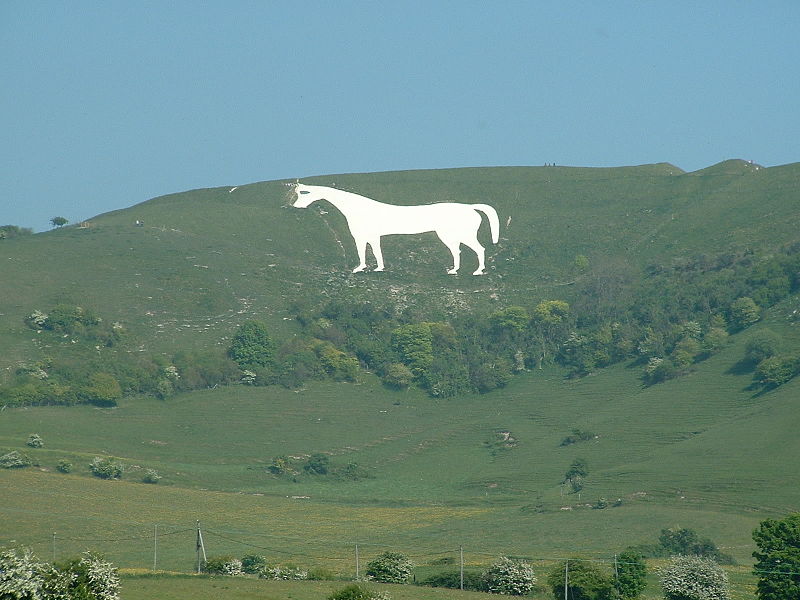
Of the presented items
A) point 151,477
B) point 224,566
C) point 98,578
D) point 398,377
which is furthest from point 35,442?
point 98,578

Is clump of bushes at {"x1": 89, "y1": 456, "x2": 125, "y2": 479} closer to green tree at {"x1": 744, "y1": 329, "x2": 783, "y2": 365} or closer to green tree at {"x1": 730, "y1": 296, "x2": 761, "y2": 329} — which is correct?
green tree at {"x1": 744, "y1": 329, "x2": 783, "y2": 365}

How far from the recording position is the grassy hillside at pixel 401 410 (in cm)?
6038

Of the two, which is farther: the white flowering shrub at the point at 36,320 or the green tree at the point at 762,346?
the white flowering shrub at the point at 36,320

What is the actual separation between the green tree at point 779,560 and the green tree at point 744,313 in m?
59.2

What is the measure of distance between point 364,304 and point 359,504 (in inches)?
1579

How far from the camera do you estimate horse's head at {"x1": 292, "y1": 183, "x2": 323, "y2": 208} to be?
7600 cm

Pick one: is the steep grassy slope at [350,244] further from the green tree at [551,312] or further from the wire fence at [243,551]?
the wire fence at [243,551]

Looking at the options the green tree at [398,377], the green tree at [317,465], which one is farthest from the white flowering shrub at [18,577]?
the green tree at [398,377]

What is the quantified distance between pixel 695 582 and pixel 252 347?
2515 inches

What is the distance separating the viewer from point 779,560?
132 feet

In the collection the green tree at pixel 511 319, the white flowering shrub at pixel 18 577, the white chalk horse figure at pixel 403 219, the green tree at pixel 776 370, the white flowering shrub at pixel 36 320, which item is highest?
the white chalk horse figure at pixel 403 219

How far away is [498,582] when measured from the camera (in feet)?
128

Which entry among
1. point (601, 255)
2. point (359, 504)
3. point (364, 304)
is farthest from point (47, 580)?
point (601, 255)

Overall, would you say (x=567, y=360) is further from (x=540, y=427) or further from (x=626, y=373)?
(x=540, y=427)
